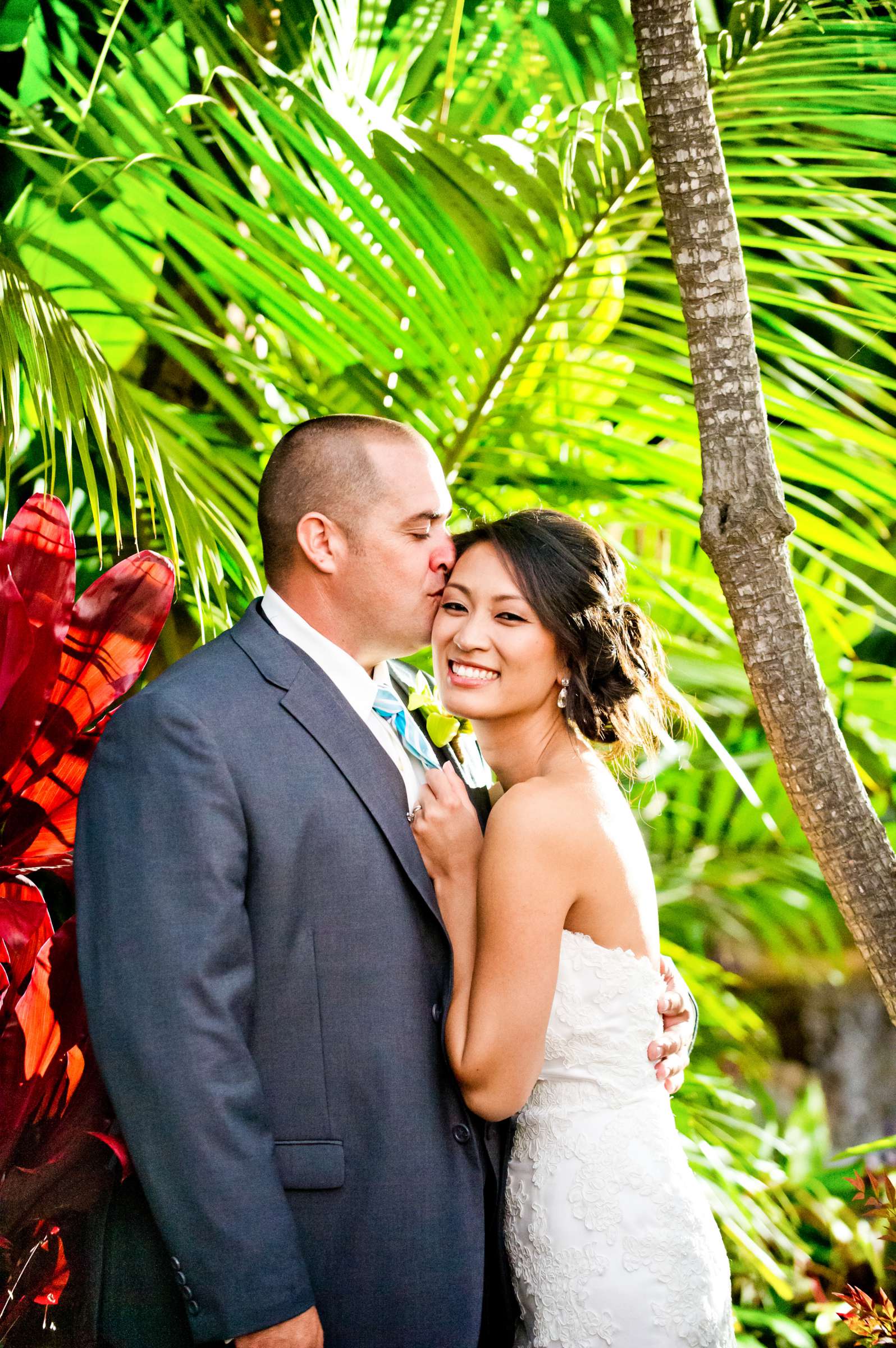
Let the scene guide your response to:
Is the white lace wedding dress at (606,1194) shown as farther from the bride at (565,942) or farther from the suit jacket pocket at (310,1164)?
the suit jacket pocket at (310,1164)

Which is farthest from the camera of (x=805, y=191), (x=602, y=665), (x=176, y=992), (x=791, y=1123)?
(x=791, y=1123)

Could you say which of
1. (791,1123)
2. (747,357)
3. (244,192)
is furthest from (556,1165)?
(244,192)

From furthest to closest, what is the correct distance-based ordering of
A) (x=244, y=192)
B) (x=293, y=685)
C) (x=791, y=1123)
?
1. (x=791, y=1123)
2. (x=244, y=192)
3. (x=293, y=685)

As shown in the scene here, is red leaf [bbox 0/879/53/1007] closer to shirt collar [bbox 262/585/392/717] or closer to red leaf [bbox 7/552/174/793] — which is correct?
red leaf [bbox 7/552/174/793]

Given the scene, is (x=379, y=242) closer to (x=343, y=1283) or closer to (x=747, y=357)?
(x=747, y=357)

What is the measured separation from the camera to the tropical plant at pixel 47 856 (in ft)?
6.13

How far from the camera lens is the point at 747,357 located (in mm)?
1982

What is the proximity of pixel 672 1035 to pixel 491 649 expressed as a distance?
787 mm

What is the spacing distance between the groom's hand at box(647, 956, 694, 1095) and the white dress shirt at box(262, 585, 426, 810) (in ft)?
2.01

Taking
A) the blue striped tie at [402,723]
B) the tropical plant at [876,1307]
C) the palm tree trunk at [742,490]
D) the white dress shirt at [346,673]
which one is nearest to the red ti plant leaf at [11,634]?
the white dress shirt at [346,673]

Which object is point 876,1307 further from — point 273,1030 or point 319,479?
point 319,479

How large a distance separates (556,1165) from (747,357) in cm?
142

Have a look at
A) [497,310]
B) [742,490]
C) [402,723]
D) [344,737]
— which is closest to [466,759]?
[402,723]

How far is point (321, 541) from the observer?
81.4 inches
